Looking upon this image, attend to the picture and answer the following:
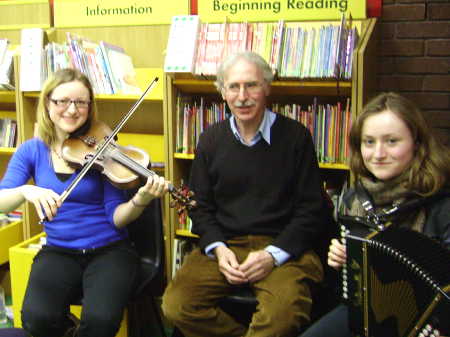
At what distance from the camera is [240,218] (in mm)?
1818

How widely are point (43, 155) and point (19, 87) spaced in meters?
0.73

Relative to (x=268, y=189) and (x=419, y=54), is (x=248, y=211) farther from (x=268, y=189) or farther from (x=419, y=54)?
(x=419, y=54)

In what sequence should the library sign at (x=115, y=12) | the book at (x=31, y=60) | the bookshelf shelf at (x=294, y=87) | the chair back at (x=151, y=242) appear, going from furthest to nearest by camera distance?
the library sign at (x=115, y=12), the book at (x=31, y=60), the bookshelf shelf at (x=294, y=87), the chair back at (x=151, y=242)

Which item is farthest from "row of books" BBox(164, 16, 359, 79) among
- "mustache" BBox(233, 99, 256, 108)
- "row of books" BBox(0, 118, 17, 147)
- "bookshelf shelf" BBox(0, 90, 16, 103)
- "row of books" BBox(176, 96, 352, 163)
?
"row of books" BBox(0, 118, 17, 147)

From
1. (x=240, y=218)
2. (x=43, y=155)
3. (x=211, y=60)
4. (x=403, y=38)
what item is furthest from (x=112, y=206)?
(x=403, y=38)

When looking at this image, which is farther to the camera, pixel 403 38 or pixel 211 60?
pixel 403 38

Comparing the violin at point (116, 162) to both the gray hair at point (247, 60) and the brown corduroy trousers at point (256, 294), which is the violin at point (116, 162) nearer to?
the brown corduroy trousers at point (256, 294)

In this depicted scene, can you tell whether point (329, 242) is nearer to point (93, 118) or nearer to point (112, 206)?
point (112, 206)

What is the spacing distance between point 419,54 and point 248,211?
1.25 m

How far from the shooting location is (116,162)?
5.79 ft

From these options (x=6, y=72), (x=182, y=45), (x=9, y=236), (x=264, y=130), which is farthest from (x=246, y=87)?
(x=9, y=236)

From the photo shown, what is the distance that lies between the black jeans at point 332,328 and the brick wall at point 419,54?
129cm

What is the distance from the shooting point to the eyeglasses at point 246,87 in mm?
1760

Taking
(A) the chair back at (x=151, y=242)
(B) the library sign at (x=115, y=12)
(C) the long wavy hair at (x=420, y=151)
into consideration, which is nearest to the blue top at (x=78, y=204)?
(A) the chair back at (x=151, y=242)
